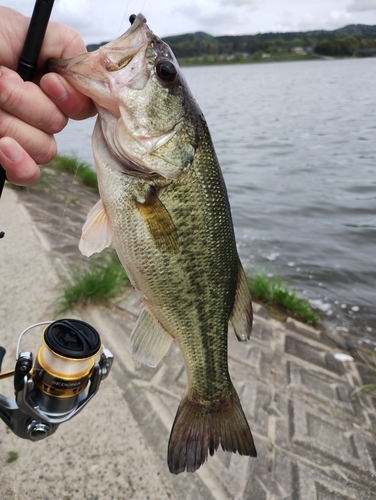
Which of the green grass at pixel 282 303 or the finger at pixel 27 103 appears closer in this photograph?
the finger at pixel 27 103


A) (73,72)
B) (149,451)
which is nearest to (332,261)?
(149,451)

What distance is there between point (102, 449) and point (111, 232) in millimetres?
1851

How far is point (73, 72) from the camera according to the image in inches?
55.2

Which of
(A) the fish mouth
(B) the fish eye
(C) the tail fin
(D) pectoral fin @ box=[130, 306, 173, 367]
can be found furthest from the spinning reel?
(B) the fish eye

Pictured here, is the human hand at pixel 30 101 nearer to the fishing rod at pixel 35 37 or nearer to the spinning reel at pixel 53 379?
the fishing rod at pixel 35 37

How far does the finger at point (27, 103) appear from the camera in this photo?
1.43 m

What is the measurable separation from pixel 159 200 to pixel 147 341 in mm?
614

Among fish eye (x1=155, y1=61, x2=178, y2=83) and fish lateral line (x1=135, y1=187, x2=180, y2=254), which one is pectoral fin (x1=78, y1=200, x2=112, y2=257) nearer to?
fish lateral line (x1=135, y1=187, x2=180, y2=254)

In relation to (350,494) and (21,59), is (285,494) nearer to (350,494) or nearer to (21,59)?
(350,494)

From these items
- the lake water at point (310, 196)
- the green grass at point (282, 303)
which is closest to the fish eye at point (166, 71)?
the green grass at point (282, 303)

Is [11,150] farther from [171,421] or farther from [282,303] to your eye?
[282,303]

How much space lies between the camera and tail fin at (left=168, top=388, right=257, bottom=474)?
1.82 meters

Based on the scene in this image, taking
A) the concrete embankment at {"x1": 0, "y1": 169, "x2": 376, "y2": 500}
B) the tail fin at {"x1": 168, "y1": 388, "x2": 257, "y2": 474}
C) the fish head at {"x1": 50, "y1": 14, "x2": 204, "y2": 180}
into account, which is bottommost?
the concrete embankment at {"x1": 0, "y1": 169, "x2": 376, "y2": 500}

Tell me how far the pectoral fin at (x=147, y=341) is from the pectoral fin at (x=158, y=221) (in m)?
0.33
